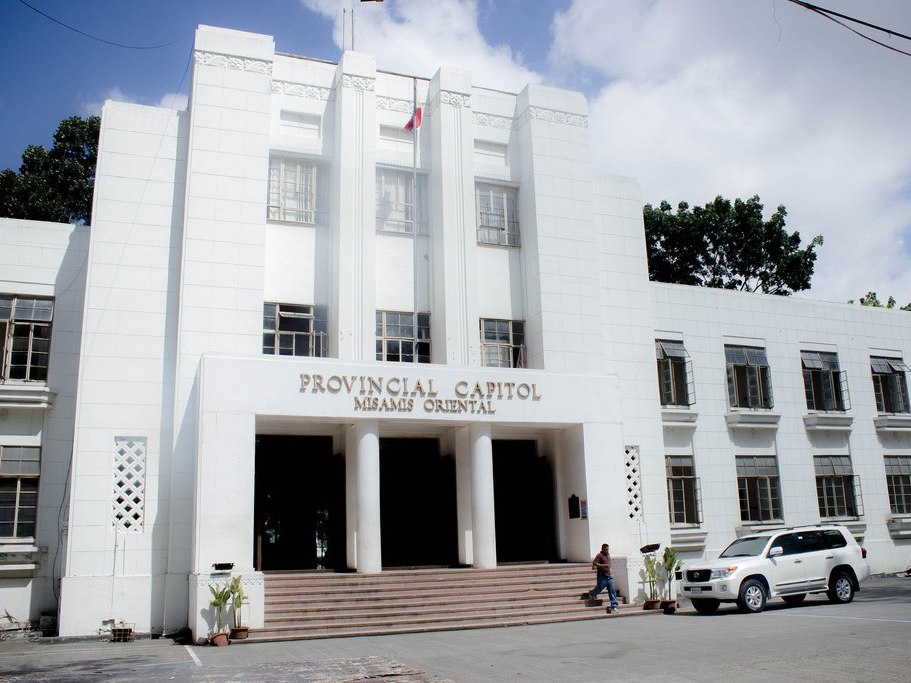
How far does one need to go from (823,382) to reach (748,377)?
3.03 meters

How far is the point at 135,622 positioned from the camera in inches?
614

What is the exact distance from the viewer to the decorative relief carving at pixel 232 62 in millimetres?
18252

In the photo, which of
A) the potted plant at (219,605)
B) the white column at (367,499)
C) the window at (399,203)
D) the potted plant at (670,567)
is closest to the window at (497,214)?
the window at (399,203)

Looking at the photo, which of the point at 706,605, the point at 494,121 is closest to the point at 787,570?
the point at 706,605

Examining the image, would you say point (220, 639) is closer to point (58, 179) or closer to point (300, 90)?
point (300, 90)

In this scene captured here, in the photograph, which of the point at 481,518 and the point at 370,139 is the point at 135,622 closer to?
the point at 481,518

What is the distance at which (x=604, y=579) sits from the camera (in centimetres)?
1677

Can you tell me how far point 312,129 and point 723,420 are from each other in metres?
13.4

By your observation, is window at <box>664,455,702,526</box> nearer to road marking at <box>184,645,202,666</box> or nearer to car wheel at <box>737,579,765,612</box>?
car wheel at <box>737,579,765,612</box>

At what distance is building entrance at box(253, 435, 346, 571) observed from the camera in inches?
715

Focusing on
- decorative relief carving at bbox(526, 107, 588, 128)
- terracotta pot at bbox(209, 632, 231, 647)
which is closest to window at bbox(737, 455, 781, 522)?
decorative relief carving at bbox(526, 107, 588, 128)

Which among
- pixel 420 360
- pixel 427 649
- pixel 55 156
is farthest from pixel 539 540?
pixel 55 156

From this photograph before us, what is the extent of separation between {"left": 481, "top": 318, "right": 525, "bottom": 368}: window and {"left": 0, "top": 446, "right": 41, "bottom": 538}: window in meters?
9.97

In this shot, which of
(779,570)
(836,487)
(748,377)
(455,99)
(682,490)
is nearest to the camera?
(779,570)
